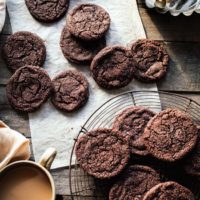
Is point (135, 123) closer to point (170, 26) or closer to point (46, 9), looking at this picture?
point (170, 26)

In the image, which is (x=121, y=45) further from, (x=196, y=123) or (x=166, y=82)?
(x=196, y=123)

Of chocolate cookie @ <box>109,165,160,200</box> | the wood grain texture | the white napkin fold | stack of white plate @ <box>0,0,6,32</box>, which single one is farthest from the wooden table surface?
chocolate cookie @ <box>109,165,160,200</box>

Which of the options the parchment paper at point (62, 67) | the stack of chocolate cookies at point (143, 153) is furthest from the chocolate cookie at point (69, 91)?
the stack of chocolate cookies at point (143, 153)

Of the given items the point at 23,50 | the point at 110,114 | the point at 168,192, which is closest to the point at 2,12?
the point at 23,50

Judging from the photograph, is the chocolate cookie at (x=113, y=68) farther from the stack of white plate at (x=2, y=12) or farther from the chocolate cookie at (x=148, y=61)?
the stack of white plate at (x=2, y=12)

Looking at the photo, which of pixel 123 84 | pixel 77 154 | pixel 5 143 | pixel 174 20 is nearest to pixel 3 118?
pixel 5 143
